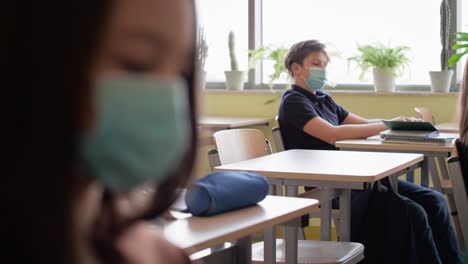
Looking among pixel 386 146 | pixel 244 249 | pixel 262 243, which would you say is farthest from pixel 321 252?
pixel 386 146

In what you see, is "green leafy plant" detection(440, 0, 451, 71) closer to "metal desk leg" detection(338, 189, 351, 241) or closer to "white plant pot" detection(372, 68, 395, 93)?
"white plant pot" detection(372, 68, 395, 93)

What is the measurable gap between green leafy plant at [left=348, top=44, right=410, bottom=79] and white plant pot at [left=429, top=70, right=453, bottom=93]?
0.25m

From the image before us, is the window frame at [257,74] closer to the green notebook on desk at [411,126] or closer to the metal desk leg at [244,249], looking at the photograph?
the green notebook on desk at [411,126]

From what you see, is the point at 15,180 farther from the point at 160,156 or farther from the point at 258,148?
the point at 258,148

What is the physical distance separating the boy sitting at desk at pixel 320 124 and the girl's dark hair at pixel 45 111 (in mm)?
3278

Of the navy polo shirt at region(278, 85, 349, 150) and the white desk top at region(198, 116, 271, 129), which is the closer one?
the navy polo shirt at region(278, 85, 349, 150)

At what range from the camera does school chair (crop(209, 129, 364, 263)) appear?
3.06m

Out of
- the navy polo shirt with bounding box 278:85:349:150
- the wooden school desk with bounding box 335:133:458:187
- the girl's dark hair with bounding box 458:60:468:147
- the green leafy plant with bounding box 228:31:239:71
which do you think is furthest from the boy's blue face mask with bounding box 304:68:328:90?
the green leafy plant with bounding box 228:31:239:71

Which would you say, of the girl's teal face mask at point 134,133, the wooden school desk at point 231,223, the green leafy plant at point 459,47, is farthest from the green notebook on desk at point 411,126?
the girl's teal face mask at point 134,133

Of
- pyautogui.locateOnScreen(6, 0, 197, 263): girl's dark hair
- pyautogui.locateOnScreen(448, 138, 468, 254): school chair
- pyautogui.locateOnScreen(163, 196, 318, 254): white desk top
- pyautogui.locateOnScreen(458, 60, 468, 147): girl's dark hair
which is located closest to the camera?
pyautogui.locateOnScreen(6, 0, 197, 263): girl's dark hair

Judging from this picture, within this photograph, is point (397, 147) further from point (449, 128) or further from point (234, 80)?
point (234, 80)

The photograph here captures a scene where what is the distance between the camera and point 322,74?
4.80m

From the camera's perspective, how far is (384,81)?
5984 millimetres

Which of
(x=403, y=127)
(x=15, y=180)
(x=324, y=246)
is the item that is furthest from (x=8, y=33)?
(x=403, y=127)
